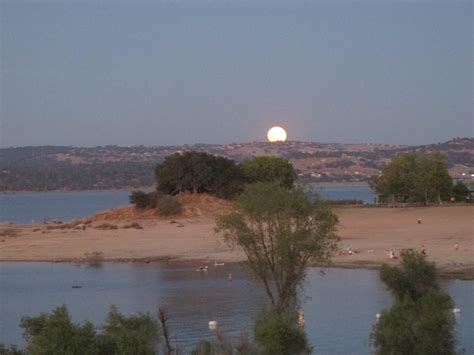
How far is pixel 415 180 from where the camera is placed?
258 feet

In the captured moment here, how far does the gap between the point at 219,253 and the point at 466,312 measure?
68.6 ft

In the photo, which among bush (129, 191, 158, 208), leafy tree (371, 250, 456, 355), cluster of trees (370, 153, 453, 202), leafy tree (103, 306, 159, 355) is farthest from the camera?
cluster of trees (370, 153, 453, 202)

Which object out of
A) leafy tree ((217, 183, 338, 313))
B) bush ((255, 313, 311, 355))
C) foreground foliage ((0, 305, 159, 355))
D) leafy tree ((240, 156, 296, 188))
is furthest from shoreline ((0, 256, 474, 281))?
leafy tree ((240, 156, 296, 188))

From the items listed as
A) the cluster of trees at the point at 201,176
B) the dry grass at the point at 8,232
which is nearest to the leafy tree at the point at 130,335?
the dry grass at the point at 8,232

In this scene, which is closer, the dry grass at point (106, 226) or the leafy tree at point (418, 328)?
the leafy tree at point (418, 328)

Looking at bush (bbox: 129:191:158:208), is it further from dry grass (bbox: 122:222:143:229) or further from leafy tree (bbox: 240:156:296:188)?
leafy tree (bbox: 240:156:296:188)

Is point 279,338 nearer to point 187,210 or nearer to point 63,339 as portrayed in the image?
point 63,339

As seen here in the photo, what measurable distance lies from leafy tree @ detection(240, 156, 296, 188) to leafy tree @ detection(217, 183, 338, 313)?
51378 millimetres

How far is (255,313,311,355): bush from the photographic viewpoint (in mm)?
20734

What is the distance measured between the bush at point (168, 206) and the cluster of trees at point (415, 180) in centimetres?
1808

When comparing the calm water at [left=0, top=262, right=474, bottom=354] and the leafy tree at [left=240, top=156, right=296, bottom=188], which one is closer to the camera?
the calm water at [left=0, top=262, right=474, bottom=354]

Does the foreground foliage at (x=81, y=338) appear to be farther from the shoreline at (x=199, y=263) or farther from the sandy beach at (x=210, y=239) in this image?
the sandy beach at (x=210, y=239)

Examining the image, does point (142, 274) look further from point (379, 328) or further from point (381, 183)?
point (381, 183)

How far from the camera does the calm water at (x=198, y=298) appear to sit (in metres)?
31.0
